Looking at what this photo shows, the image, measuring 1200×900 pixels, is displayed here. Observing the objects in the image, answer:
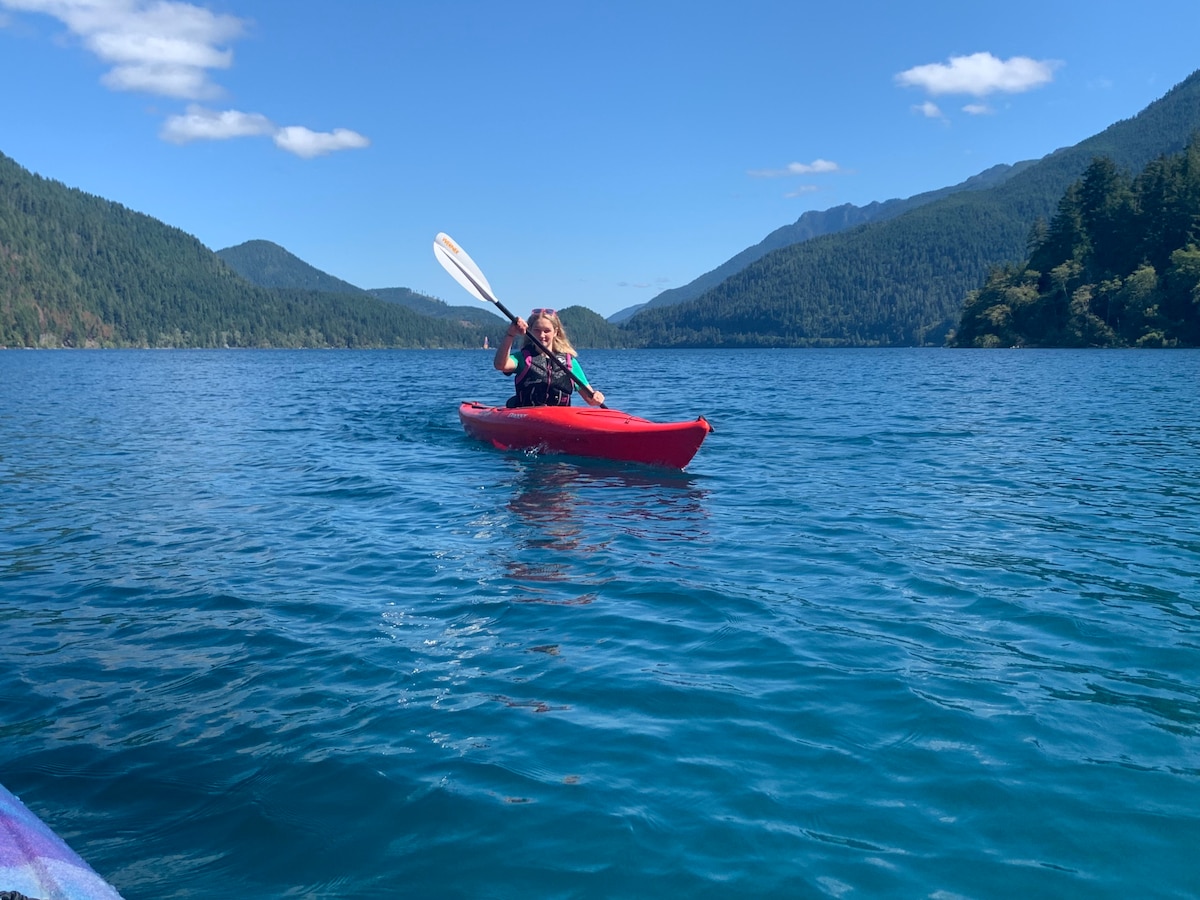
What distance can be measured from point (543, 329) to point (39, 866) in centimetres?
1180

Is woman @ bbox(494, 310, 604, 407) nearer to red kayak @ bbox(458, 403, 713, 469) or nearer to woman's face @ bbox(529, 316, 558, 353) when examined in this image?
woman's face @ bbox(529, 316, 558, 353)

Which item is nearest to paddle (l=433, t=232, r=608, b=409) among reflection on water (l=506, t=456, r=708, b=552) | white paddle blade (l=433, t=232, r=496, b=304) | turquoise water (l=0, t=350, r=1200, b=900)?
white paddle blade (l=433, t=232, r=496, b=304)

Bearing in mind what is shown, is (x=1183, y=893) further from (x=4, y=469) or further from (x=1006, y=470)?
(x=4, y=469)

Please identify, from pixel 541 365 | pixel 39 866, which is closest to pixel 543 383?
pixel 541 365

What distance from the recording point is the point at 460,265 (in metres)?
15.3

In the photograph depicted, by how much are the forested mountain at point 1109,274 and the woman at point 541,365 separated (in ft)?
247

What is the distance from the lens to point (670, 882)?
3332mm

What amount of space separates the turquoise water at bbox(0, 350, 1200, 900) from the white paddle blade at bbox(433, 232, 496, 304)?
4858 mm

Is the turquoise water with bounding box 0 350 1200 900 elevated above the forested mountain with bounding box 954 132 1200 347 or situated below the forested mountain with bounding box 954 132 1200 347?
below

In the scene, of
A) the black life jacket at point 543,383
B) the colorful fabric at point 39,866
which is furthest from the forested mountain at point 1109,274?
the colorful fabric at point 39,866

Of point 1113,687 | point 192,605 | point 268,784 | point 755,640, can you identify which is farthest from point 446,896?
point 192,605

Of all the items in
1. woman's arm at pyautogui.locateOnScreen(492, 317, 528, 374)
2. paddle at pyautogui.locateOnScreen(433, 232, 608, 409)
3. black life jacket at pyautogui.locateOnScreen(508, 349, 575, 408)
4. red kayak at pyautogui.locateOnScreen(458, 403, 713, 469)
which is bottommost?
red kayak at pyautogui.locateOnScreen(458, 403, 713, 469)

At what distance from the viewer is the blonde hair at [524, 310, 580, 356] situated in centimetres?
1374

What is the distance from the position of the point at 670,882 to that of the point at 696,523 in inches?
247
